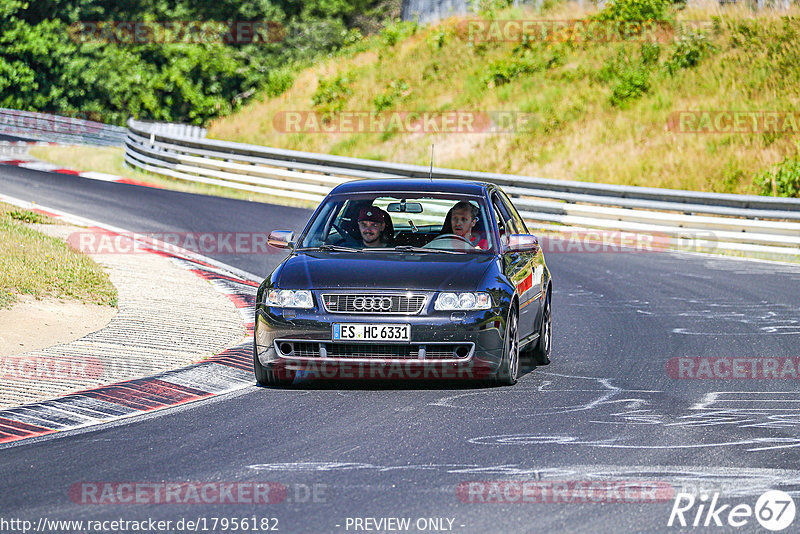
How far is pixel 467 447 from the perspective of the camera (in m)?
7.07

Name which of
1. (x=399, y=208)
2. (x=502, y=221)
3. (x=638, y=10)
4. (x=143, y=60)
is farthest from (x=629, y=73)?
(x=143, y=60)

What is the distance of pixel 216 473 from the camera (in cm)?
642

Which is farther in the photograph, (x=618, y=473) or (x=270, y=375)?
(x=270, y=375)

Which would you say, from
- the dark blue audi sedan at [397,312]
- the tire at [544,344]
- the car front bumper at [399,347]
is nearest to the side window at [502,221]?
the dark blue audi sedan at [397,312]

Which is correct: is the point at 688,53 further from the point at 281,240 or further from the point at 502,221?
the point at 281,240

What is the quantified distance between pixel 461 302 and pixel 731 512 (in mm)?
3355

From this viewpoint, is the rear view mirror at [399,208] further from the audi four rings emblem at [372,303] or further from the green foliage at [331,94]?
the green foliage at [331,94]

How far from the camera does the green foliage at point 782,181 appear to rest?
24938mm

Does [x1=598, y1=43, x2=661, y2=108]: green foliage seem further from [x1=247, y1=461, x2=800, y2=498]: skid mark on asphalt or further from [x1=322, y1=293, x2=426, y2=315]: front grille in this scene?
[x1=247, y1=461, x2=800, y2=498]: skid mark on asphalt

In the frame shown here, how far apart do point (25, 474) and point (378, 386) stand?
329 cm

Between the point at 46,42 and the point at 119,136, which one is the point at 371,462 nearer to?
the point at 119,136

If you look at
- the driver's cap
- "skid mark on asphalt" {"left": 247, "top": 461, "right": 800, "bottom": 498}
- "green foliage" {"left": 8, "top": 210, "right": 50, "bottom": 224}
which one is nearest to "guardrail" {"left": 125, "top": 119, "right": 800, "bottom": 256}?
"green foliage" {"left": 8, "top": 210, "right": 50, "bottom": 224}

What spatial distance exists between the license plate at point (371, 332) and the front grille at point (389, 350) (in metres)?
0.05

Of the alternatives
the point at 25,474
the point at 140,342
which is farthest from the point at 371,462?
the point at 140,342
